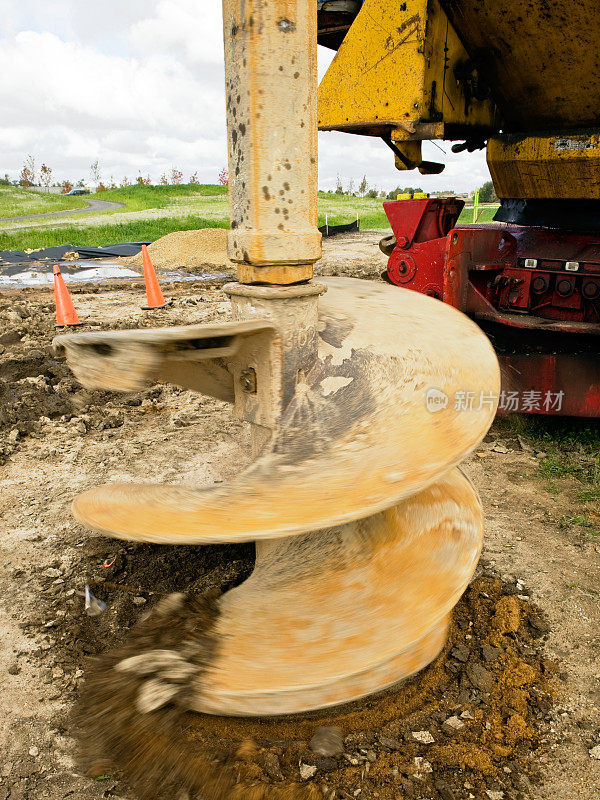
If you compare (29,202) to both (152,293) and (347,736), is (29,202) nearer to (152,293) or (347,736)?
(152,293)

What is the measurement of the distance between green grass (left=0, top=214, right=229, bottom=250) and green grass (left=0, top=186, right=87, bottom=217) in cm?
1101

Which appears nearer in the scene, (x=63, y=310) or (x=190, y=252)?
(x=63, y=310)

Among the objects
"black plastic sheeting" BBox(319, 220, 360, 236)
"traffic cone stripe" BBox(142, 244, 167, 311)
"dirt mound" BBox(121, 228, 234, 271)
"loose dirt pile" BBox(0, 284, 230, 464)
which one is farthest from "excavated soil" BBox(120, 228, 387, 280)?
"loose dirt pile" BBox(0, 284, 230, 464)

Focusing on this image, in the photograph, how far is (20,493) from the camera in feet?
11.9

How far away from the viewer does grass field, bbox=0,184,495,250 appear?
1798 cm

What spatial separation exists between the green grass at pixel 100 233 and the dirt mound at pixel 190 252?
377 centimetres

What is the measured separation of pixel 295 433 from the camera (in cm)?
202

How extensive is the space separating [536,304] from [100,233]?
1739 cm

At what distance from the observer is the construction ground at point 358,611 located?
6.26 feet

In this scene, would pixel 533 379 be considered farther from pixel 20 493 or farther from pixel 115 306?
pixel 115 306

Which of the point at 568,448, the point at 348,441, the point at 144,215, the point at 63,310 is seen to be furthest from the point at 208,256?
the point at 144,215

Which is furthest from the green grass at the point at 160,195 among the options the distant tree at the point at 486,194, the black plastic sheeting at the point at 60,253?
the black plastic sheeting at the point at 60,253

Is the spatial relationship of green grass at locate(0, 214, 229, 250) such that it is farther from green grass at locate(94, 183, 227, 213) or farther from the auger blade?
the auger blade

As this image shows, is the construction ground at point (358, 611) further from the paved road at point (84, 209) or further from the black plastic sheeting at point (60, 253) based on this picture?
the paved road at point (84, 209)
